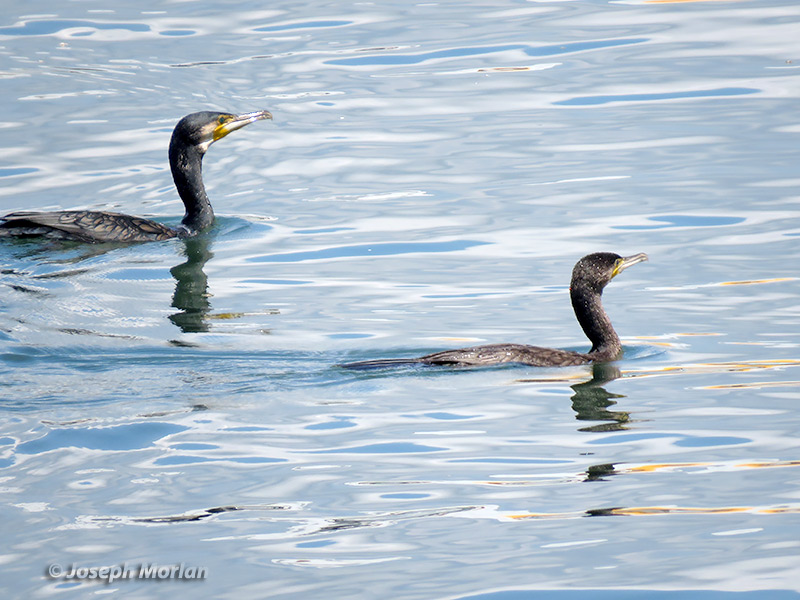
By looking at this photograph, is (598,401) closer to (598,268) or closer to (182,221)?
(598,268)

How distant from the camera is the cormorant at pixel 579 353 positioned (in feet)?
30.7

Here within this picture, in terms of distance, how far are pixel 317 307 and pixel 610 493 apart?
4531 millimetres

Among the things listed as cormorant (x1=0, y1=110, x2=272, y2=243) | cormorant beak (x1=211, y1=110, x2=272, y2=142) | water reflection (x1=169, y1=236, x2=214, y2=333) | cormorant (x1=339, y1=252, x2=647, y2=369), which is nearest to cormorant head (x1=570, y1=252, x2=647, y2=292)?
cormorant (x1=339, y1=252, x2=647, y2=369)

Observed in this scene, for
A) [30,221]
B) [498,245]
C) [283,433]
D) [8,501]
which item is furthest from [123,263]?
[8,501]

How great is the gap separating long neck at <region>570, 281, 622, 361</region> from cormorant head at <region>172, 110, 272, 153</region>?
17.4 ft

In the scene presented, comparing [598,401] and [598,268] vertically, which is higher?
[598,268]

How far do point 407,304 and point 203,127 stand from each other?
411 centimetres

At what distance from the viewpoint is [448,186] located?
48.6ft

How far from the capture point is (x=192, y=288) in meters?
11.9

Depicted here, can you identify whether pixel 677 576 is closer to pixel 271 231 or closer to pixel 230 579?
pixel 230 579

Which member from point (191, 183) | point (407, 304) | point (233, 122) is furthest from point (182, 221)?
point (407, 304)

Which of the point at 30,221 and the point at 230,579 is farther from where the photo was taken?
the point at 30,221

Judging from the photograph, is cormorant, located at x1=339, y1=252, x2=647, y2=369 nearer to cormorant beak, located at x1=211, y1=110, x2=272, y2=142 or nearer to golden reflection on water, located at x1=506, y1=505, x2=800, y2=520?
golden reflection on water, located at x1=506, y1=505, x2=800, y2=520

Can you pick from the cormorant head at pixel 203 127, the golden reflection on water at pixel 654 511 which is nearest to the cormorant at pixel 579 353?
the golden reflection on water at pixel 654 511
